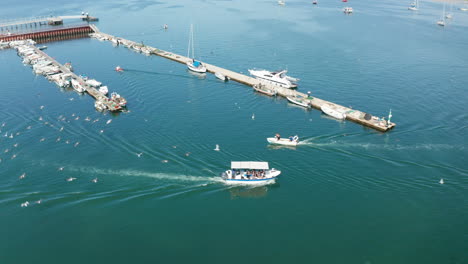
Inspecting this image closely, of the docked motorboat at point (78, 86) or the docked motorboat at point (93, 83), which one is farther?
the docked motorboat at point (93, 83)

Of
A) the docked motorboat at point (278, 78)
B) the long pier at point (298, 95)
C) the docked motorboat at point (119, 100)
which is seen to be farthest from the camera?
the docked motorboat at point (278, 78)

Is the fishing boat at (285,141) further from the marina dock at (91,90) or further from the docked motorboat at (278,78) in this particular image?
the marina dock at (91,90)

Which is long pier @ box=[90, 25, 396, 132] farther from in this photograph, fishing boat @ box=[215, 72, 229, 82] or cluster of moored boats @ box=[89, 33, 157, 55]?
fishing boat @ box=[215, 72, 229, 82]

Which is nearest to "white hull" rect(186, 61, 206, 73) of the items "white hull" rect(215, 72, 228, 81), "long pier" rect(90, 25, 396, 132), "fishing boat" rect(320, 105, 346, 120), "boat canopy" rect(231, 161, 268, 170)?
"long pier" rect(90, 25, 396, 132)

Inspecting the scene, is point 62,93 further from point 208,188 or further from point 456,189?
point 456,189

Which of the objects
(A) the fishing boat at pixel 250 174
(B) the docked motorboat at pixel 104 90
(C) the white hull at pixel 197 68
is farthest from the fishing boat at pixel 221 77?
(A) the fishing boat at pixel 250 174

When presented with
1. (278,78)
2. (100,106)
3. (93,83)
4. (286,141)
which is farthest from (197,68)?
(286,141)
